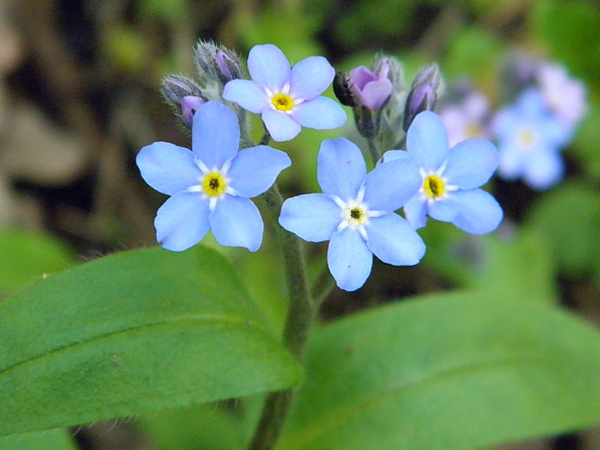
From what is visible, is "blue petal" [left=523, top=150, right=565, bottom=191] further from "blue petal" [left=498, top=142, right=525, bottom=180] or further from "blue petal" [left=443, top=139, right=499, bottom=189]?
"blue petal" [left=443, top=139, right=499, bottom=189]

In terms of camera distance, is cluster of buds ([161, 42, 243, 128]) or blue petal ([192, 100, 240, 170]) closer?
blue petal ([192, 100, 240, 170])

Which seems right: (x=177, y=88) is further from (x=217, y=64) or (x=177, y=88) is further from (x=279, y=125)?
(x=279, y=125)

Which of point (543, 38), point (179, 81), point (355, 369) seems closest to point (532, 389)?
point (355, 369)

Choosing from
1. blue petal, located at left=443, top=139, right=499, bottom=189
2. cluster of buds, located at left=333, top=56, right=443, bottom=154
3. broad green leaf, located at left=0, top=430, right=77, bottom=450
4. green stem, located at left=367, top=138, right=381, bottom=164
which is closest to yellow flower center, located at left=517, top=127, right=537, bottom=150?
cluster of buds, located at left=333, top=56, right=443, bottom=154

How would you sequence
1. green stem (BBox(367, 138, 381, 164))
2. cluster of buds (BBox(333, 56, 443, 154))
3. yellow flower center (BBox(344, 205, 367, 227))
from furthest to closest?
green stem (BBox(367, 138, 381, 164)) → cluster of buds (BBox(333, 56, 443, 154)) → yellow flower center (BBox(344, 205, 367, 227))

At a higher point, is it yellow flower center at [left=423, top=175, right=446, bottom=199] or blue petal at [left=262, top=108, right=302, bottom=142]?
blue petal at [left=262, top=108, right=302, bottom=142]

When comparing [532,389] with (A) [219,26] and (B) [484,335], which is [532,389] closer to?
(B) [484,335]

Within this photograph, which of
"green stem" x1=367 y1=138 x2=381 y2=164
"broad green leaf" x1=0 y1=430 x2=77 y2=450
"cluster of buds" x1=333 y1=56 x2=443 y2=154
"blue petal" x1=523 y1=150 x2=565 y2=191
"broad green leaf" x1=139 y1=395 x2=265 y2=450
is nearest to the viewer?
"cluster of buds" x1=333 y1=56 x2=443 y2=154

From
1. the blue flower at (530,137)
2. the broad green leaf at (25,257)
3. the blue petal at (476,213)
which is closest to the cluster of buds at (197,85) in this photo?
the blue petal at (476,213)
